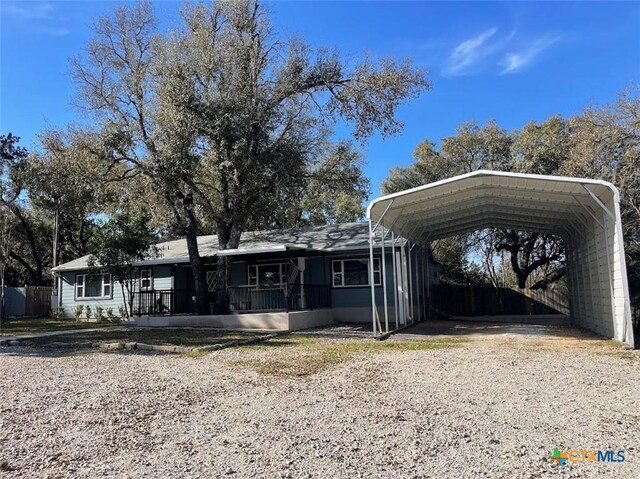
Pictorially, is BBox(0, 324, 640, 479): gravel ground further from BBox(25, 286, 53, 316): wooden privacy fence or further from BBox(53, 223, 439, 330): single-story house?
BBox(25, 286, 53, 316): wooden privacy fence

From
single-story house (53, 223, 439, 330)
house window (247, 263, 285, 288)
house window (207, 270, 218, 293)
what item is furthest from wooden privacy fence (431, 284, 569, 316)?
house window (207, 270, 218, 293)

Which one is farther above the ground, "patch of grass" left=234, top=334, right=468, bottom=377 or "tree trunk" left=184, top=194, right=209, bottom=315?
"tree trunk" left=184, top=194, right=209, bottom=315

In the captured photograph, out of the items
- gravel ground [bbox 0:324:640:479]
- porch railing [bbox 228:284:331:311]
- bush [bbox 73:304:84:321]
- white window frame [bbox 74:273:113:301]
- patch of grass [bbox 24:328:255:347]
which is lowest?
gravel ground [bbox 0:324:640:479]

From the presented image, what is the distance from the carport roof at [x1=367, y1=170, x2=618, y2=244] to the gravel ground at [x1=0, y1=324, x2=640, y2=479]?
4.48m

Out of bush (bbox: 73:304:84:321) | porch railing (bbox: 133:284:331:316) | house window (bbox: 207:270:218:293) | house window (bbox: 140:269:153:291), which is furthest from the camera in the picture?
bush (bbox: 73:304:84:321)

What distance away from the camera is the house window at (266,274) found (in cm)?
1997

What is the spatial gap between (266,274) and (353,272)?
357 cm

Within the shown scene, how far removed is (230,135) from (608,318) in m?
12.0

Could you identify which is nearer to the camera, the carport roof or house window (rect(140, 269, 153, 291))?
the carport roof

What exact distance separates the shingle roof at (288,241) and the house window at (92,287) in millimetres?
→ 765

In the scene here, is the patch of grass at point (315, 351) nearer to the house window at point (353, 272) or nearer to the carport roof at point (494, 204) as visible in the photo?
the carport roof at point (494, 204)

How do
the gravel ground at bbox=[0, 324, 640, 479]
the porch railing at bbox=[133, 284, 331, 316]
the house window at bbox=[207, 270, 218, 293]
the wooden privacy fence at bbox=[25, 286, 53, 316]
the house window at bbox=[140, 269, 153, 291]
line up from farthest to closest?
1. the wooden privacy fence at bbox=[25, 286, 53, 316]
2. the house window at bbox=[140, 269, 153, 291]
3. the house window at bbox=[207, 270, 218, 293]
4. the porch railing at bbox=[133, 284, 331, 316]
5. the gravel ground at bbox=[0, 324, 640, 479]

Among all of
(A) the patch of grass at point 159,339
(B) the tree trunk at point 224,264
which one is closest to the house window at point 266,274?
(B) the tree trunk at point 224,264

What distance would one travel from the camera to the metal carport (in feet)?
36.4
